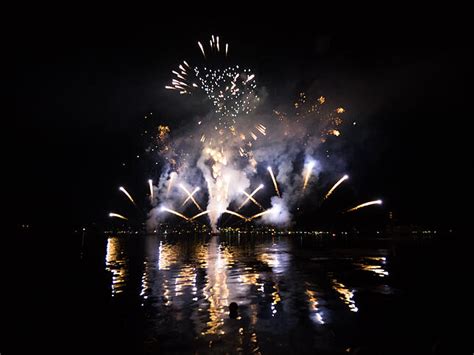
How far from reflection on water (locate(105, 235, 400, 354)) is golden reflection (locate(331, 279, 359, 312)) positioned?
4 centimetres

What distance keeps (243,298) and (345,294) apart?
4.83 metres

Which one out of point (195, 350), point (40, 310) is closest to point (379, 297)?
point (195, 350)

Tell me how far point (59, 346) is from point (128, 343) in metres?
2.21

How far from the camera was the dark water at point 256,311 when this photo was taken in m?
10.8

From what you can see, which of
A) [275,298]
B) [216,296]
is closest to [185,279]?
[216,296]

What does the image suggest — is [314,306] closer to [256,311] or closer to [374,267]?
[256,311]

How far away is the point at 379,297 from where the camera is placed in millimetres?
16516

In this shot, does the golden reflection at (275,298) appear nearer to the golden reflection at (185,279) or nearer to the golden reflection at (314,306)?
the golden reflection at (314,306)

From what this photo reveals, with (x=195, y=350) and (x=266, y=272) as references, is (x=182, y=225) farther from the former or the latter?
(x=195, y=350)

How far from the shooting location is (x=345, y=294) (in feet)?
55.8

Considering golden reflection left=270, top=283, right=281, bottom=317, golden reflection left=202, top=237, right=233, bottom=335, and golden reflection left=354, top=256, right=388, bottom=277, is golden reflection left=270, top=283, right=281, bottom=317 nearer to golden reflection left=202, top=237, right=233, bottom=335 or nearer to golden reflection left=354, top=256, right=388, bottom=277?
golden reflection left=202, top=237, right=233, bottom=335

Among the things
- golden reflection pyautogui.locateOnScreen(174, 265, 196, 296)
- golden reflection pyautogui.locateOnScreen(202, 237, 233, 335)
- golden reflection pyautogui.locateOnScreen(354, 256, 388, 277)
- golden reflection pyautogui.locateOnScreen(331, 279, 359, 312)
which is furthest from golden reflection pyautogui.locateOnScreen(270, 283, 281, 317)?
golden reflection pyautogui.locateOnScreen(354, 256, 388, 277)

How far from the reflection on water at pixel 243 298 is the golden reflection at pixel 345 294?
0.04 metres

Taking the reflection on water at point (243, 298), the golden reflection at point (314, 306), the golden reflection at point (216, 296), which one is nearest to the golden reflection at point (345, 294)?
the reflection on water at point (243, 298)
